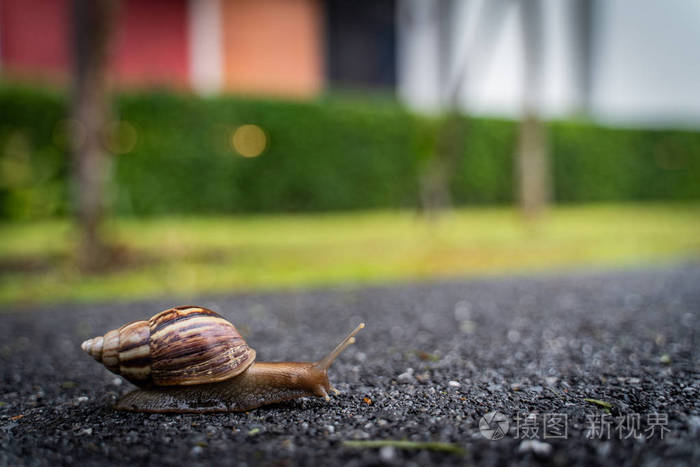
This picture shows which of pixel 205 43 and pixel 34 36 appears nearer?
pixel 34 36

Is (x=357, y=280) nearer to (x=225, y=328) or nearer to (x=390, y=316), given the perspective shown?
(x=390, y=316)

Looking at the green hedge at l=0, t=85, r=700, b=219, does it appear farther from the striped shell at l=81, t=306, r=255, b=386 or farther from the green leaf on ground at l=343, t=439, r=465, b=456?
the green leaf on ground at l=343, t=439, r=465, b=456

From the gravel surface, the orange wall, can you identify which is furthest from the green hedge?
the gravel surface

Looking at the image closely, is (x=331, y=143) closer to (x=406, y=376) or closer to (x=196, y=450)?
(x=406, y=376)

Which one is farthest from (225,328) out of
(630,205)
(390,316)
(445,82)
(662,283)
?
(630,205)

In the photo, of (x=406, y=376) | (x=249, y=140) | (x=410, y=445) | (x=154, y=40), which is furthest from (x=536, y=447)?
(x=154, y=40)

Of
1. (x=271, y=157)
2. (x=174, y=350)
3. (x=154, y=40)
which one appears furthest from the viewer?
(x=154, y=40)
